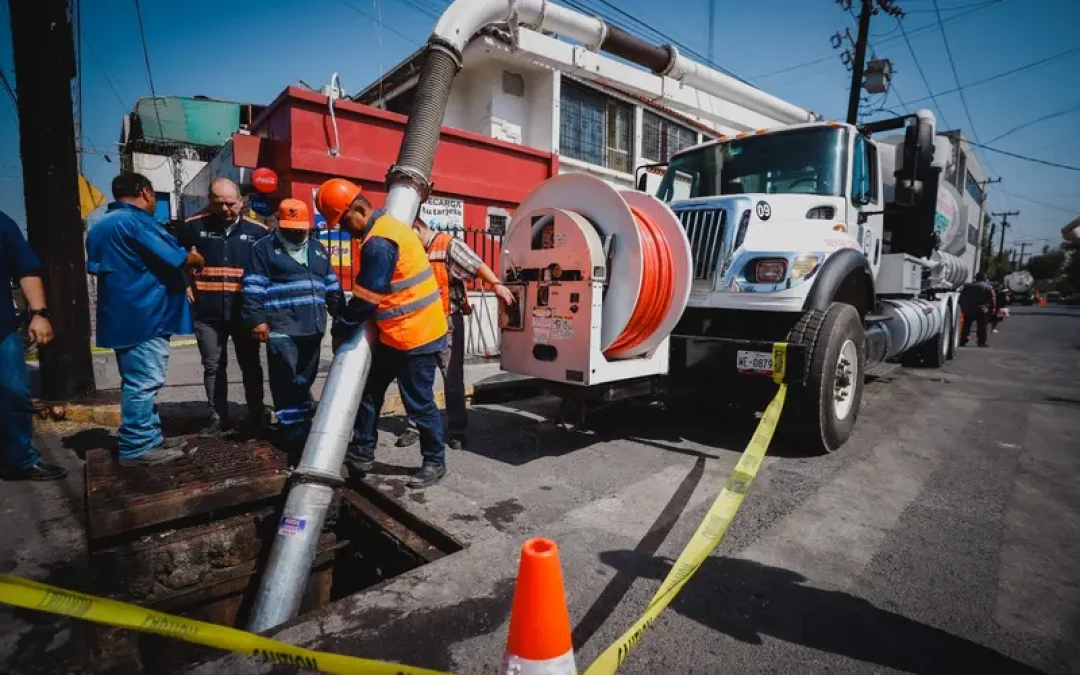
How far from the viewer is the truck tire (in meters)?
3.84

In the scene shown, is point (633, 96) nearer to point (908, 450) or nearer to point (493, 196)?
point (493, 196)

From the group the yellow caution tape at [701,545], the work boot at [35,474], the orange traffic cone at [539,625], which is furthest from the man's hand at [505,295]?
the work boot at [35,474]

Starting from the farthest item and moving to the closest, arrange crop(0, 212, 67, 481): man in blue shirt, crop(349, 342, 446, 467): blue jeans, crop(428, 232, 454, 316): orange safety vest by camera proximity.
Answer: crop(428, 232, 454, 316): orange safety vest
crop(349, 342, 446, 467): blue jeans
crop(0, 212, 67, 481): man in blue shirt

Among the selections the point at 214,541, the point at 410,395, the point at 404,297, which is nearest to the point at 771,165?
the point at 404,297

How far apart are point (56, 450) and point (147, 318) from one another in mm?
1746

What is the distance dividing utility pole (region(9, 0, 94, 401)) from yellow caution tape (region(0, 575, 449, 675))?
14.3ft

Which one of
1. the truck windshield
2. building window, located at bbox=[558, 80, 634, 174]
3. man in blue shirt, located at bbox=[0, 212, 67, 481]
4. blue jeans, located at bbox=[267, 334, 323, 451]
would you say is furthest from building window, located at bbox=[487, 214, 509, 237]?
man in blue shirt, located at bbox=[0, 212, 67, 481]

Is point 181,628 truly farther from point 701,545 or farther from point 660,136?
point 660,136

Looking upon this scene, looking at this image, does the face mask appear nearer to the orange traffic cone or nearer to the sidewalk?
the sidewalk

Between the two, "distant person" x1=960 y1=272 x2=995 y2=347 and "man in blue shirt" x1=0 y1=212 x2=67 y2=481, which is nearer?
"man in blue shirt" x1=0 y1=212 x2=67 y2=481

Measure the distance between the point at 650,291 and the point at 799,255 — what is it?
4.59 ft

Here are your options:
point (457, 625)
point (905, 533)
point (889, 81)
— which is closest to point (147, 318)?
point (457, 625)

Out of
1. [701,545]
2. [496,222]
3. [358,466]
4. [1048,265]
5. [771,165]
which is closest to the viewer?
[701,545]

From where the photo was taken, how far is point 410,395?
3.40m
